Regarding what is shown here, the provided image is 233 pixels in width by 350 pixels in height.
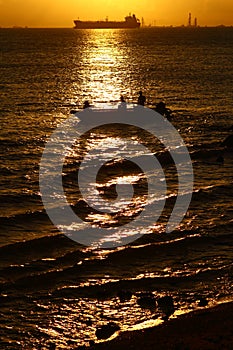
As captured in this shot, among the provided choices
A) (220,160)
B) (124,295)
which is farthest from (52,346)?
(220,160)

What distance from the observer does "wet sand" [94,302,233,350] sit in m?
14.6

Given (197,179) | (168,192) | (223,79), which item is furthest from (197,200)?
(223,79)

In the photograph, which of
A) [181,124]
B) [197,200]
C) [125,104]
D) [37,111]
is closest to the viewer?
[197,200]

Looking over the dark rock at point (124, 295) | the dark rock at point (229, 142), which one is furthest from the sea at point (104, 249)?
the dark rock at point (229, 142)

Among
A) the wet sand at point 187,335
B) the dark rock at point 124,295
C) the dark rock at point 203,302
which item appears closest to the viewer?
the wet sand at point 187,335

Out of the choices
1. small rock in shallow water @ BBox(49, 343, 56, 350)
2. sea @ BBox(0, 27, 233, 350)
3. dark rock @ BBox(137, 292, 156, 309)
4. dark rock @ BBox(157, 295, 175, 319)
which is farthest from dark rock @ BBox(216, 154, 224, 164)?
small rock in shallow water @ BBox(49, 343, 56, 350)

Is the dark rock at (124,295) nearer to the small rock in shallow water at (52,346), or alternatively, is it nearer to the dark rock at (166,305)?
the dark rock at (166,305)

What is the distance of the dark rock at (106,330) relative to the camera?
15914mm

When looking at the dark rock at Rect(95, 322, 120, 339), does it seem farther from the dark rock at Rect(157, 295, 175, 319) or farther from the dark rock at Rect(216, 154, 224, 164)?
the dark rock at Rect(216, 154, 224, 164)

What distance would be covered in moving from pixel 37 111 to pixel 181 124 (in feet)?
48.0

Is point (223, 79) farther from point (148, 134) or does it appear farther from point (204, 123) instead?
point (148, 134)

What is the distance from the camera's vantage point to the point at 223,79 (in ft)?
278

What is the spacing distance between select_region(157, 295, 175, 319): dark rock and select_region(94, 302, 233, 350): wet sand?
2.02ft

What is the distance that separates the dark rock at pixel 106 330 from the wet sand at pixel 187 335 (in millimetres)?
372
